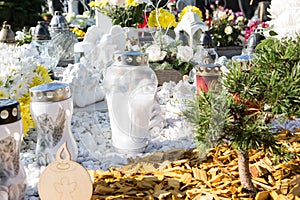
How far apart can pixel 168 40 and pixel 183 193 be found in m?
2.32

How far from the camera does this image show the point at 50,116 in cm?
164

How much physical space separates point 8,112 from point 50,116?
35cm

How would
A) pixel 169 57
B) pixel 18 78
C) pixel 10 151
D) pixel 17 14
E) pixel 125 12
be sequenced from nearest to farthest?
pixel 10 151
pixel 18 78
pixel 169 57
pixel 125 12
pixel 17 14

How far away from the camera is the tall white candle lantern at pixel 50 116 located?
163 centimetres

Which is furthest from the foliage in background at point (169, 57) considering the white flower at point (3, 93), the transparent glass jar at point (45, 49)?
the white flower at point (3, 93)

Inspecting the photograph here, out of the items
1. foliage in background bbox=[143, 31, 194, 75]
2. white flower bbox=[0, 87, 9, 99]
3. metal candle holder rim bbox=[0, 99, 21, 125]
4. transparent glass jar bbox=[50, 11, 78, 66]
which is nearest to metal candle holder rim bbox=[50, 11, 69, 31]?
transparent glass jar bbox=[50, 11, 78, 66]

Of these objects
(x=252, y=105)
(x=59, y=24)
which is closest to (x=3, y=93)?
(x=252, y=105)

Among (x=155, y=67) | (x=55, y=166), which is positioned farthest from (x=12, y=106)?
(x=155, y=67)

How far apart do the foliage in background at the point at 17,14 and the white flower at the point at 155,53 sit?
759cm

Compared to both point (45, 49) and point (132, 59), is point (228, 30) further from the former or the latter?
point (132, 59)

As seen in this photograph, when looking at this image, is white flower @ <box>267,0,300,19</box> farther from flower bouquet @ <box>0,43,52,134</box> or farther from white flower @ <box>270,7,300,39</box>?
flower bouquet @ <box>0,43,52,134</box>

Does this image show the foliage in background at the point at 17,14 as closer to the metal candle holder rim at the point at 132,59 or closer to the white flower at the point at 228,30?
the white flower at the point at 228,30

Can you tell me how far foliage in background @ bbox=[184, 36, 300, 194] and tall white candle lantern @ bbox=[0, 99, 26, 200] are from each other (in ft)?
1.76

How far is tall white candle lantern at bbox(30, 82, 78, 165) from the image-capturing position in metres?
1.63
